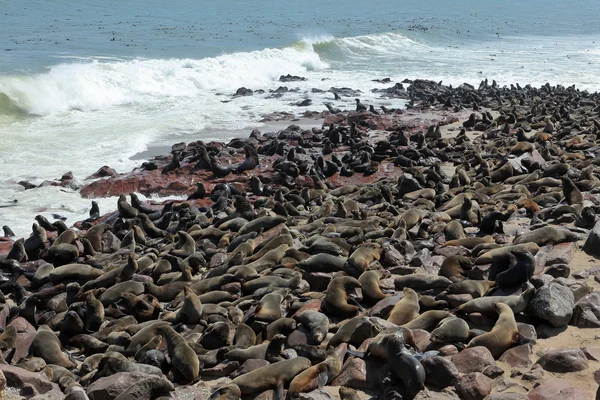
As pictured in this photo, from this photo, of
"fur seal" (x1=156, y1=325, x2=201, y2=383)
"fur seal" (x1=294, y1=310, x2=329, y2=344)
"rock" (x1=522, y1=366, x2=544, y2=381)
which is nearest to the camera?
"rock" (x1=522, y1=366, x2=544, y2=381)

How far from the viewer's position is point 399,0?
287 ft

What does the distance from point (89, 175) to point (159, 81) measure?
14.4m

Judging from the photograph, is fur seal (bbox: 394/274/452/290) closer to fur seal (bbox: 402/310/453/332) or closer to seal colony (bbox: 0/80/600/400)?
seal colony (bbox: 0/80/600/400)

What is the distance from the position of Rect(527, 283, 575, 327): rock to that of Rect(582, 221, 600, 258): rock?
69.7 inches

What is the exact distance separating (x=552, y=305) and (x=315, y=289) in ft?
8.44

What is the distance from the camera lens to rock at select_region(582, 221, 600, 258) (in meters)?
7.43

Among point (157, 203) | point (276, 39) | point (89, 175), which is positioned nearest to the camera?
point (157, 203)

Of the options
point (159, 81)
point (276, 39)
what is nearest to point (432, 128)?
point (159, 81)

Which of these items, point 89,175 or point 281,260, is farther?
point 89,175

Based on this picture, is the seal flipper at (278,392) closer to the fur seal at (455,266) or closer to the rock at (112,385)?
the rock at (112,385)

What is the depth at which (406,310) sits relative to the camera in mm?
6188

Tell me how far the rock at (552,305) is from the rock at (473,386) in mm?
1133

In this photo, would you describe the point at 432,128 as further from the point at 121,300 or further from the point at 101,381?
the point at 101,381

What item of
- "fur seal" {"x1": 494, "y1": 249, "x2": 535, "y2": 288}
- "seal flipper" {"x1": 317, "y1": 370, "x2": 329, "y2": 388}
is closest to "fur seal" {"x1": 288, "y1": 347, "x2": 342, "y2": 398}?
"seal flipper" {"x1": 317, "y1": 370, "x2": 329, "y2": 388}
